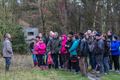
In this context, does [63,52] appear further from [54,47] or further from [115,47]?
[115,47]

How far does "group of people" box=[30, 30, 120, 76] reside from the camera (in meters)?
17.3

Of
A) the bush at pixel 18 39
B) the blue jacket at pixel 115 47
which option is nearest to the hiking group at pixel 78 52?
the blue jacket at pixel 115 47

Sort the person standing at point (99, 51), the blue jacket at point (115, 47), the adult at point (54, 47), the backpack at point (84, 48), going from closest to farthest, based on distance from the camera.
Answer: the backpack at point (84, 48) → the person standing at point (99, 51) → the blue jacket at point (115, 47) → the adult at point (54, 47)

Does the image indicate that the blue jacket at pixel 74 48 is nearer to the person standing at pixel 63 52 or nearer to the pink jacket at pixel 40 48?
the person standing at pixel 63 52

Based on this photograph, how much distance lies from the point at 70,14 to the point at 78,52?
108ft

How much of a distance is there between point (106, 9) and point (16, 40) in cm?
1175

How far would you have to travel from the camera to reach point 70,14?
4969 cm

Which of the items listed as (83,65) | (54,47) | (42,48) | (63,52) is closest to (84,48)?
(83,65)

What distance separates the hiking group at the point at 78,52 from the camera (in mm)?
17312

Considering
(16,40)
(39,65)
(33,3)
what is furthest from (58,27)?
(39,65)

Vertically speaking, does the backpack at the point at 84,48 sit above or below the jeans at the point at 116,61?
above

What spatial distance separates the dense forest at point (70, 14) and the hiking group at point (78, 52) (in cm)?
2223

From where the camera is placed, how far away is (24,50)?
38.7 m

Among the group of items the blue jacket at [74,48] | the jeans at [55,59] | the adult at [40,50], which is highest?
the blue jacket at [74,48]
